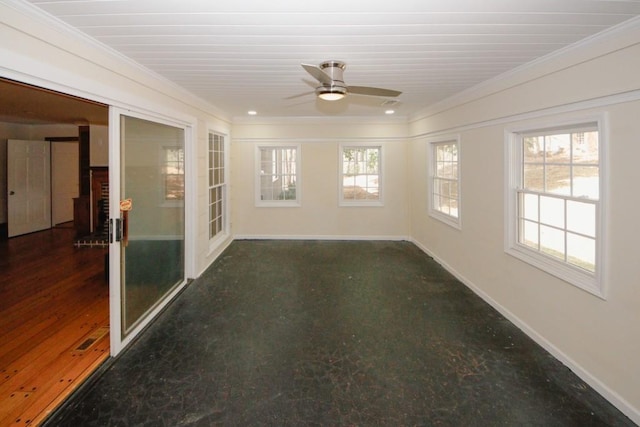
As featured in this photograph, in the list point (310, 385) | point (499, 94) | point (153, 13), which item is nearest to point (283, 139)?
point (499, 94)

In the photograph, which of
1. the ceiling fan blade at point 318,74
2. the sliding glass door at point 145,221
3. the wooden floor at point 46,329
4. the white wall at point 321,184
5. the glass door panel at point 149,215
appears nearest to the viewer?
the wooden floor at point 46,329

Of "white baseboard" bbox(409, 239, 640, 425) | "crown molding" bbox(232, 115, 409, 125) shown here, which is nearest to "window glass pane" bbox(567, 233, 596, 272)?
"white baseboard" bbox(409, 239, 640, 425)

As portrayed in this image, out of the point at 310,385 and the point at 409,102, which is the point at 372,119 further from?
the point at 310,385

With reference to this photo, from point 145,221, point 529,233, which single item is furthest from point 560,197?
point 145,221

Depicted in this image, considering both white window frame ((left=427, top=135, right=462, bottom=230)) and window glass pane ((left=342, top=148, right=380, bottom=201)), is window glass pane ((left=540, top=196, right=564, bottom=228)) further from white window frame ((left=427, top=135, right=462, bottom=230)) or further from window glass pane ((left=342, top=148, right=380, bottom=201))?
window glass pane ((left=342, top=148, right=380, bottom=201))

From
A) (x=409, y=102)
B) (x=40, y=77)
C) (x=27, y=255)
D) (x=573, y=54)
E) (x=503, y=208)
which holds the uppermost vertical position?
(x=409, y=102)

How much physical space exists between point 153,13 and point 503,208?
343 centimetres

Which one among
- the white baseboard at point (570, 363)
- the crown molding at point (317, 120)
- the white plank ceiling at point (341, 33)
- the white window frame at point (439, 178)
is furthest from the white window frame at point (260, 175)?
the white baseboard at point (570, 363)

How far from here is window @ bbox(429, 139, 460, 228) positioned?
14.9 feet

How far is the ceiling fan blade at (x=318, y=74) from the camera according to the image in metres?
2.34

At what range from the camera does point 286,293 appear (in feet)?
12.6

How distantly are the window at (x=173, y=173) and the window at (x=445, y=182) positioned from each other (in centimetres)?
359

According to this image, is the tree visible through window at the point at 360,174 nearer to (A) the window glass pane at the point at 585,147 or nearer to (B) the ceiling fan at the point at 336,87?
(B) the ceiling fan at the point at 336,87

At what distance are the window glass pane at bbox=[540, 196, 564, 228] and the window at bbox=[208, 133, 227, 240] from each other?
14.4 ft
